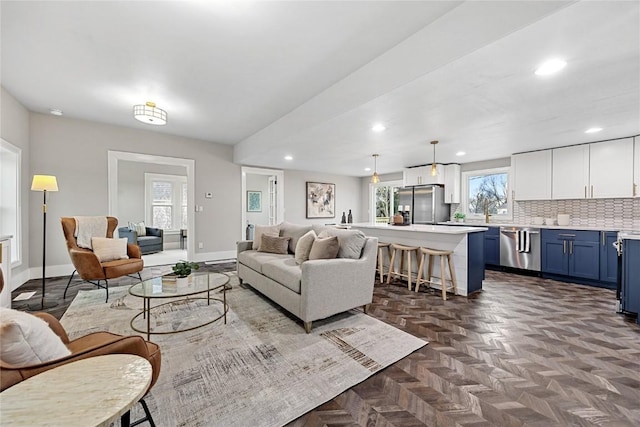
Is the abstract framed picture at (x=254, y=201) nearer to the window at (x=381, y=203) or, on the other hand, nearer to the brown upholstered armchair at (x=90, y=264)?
the window at (x=381, y=203)

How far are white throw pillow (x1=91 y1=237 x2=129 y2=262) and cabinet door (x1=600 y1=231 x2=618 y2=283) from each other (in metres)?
7.21

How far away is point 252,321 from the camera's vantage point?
276 centimetres

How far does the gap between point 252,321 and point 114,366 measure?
1892 mm

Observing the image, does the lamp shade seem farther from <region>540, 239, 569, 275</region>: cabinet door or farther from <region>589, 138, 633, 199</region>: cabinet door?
<region>589, 138, 633, 199</region>: cabinet door

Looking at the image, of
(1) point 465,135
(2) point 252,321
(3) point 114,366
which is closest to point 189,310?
(2) point 252,321

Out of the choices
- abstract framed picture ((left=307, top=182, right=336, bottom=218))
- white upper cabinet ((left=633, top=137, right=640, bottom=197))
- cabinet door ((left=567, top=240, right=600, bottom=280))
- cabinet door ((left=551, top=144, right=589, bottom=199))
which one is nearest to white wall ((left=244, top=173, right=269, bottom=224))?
abstract framed picture ((left=307, top=182, right=336, bottom=218))

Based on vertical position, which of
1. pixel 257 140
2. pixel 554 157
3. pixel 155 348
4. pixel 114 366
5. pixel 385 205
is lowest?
pixel 155 348

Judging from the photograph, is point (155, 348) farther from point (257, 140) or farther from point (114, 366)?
point (257, 140)

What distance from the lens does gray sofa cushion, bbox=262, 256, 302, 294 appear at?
268 cm

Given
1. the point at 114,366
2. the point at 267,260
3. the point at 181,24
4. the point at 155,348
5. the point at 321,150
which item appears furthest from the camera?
the point at 321,150

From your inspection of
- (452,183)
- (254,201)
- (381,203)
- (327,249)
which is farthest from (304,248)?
(381,203)

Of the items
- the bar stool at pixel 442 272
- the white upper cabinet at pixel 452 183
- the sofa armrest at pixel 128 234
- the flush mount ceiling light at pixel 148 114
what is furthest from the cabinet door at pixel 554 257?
the sofa armrest at pixel 128 234

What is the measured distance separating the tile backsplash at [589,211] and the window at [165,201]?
9021 millimetres

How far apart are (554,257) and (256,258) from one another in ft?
16.6
